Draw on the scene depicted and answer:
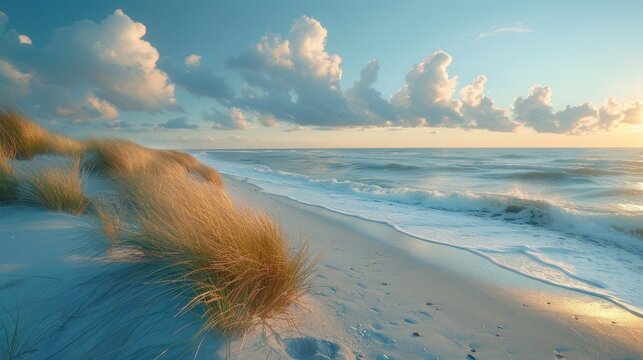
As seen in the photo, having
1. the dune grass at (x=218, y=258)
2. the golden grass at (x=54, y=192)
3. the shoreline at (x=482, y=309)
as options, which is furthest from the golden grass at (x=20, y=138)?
the shoreline at (x=482, y=309)

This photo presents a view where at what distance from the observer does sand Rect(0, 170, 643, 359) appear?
1.93m

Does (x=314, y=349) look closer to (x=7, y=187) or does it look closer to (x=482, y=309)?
(x=482, y=309)

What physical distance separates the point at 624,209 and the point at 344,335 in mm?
12023

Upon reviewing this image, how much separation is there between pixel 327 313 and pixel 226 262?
1.01 m

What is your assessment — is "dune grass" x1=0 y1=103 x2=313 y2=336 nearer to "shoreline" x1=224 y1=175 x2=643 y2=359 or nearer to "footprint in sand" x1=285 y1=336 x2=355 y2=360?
"footprint in sand" x1=285 y1=336 x2=355 y2=360

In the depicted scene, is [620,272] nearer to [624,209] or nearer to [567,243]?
[567,243]

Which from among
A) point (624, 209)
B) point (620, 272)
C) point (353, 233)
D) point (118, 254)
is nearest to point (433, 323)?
point (118, 254)

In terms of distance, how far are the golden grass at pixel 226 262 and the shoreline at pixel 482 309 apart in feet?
2.12

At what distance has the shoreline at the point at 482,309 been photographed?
2.55m

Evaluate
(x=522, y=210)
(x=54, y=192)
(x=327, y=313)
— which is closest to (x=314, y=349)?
(x=327, y=313)

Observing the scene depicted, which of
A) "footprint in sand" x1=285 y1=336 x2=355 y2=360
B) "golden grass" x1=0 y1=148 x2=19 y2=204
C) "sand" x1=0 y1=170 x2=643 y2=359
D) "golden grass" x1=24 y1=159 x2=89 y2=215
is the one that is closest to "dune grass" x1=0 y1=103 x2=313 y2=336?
"sand" x1=0 y1=170 x2=643 y2=359

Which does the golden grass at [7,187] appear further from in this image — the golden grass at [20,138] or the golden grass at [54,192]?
the golden grass at [20,138]

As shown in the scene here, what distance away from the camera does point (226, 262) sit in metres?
2.22

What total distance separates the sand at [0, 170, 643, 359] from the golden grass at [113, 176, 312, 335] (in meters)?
0.13
